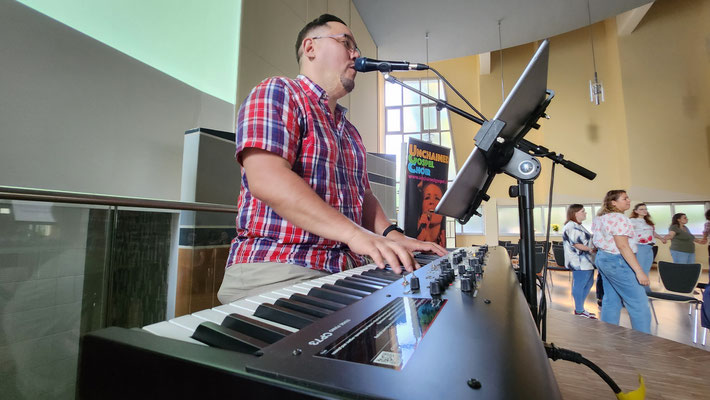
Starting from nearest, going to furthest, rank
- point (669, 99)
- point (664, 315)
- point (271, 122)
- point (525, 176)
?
point (271, 122), point (525, 176), point (664, 315), point (669, 99)

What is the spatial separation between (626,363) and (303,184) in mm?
913

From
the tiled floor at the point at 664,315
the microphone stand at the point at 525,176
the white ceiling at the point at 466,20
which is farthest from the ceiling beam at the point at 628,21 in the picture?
the microphone stand at the point at 525,176

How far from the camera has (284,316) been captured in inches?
15.9

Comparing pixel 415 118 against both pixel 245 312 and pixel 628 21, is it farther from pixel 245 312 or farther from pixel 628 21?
pixel 245 312

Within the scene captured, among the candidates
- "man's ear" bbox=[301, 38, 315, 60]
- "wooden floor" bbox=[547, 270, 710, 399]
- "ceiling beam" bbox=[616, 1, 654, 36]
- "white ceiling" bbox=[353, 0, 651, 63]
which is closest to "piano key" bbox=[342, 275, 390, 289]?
"wooden floor" bbox=[547, 270, 710, 399]

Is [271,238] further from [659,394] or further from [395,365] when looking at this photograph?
[659,394]

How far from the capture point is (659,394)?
69 cm

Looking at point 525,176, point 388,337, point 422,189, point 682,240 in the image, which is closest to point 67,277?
point 388,337

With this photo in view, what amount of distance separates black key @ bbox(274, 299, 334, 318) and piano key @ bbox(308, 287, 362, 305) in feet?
0.17

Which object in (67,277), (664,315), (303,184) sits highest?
(303,184)

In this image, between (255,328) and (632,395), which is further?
(632,395)

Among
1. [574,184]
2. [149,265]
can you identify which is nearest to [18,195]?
[149,265]

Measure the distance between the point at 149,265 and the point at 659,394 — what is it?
1.99m

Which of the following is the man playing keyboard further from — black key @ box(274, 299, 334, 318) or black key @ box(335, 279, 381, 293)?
black key @ box(274, 299, 334, 318)
